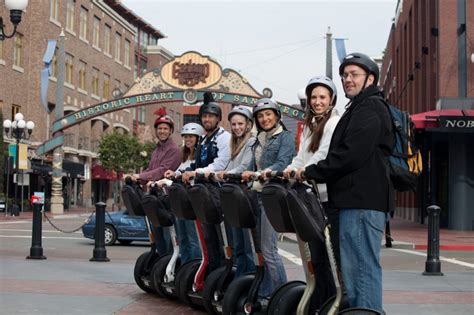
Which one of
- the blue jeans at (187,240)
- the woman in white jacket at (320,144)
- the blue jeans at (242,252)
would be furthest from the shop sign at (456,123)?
the woman in white jacket at (320,144)

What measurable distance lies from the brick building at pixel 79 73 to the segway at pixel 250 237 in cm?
3386

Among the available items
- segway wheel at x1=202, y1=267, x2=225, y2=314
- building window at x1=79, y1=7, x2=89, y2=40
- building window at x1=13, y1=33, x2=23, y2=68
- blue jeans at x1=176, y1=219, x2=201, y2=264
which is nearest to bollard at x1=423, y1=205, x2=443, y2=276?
blue jeans at x1=176, y1=219, x2=201, y2=264

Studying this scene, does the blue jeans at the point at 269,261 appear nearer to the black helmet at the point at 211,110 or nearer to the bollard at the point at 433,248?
the black helmet at the point at 211,110

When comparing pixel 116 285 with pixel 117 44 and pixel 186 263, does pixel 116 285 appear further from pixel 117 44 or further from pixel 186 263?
pixel 117 44

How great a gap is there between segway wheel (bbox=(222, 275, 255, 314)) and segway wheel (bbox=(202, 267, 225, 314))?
525mm

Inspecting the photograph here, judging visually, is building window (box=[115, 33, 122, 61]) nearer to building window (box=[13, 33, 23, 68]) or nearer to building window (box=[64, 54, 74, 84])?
building window (box=[64, 54, 74, 84])

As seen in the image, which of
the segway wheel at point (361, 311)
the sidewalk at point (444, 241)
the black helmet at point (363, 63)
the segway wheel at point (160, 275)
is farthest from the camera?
the sidewalk at point (444, 241)

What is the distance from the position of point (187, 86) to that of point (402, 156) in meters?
32.8

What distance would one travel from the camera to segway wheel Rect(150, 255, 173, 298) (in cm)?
858

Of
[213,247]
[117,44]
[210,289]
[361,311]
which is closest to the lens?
[361,311]

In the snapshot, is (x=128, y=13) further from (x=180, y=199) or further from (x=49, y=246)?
(x=180, y=199)

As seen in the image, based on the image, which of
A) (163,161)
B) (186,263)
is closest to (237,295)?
(186,263)

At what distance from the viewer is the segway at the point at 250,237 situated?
6512 millimetres

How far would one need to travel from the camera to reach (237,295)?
670cm
